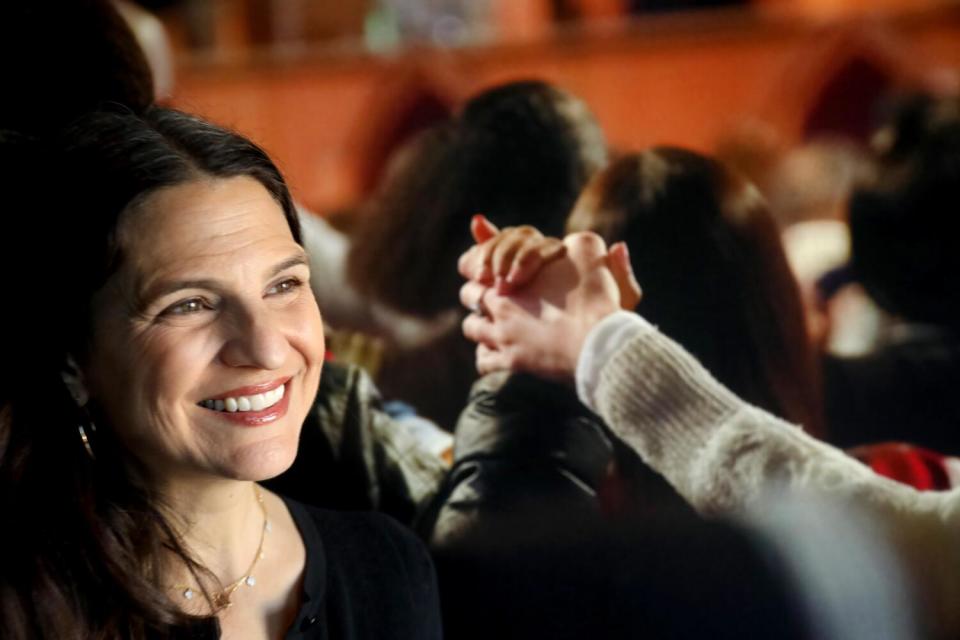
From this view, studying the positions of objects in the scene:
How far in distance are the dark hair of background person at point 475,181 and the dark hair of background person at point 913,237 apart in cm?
35

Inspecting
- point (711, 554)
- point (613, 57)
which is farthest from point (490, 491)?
point (613, 57)

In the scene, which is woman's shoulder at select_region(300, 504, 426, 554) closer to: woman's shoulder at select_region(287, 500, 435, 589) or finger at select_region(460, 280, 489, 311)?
woman's shoulder at select_region(287, 500, 435, 589)

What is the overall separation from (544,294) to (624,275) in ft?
0.29

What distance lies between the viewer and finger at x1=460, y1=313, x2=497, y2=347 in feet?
3.88

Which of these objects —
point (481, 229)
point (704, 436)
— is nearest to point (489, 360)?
point (481, 229)

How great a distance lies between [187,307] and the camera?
2.90ft

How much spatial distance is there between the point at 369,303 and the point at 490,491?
11.1 inches

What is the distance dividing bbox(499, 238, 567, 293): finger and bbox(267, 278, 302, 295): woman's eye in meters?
0.29

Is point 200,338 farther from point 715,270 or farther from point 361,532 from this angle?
point 715,270

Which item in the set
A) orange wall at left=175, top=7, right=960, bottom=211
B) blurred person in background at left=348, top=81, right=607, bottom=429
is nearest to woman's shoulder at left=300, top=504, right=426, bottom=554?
blurred person in background at left=348, top=81, right=607, bottom=429

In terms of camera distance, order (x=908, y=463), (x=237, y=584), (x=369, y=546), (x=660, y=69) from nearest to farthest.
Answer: (x=237, y=584)
(x=369, y=546)
(x=908, y=463)
(x=660, y=69)

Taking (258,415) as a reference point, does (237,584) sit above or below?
below

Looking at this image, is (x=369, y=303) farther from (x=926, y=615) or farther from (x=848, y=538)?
(x=926, y=615)

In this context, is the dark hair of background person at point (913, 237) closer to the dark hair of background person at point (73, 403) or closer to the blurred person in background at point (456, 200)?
the blurred person in background at point (456, 200)
